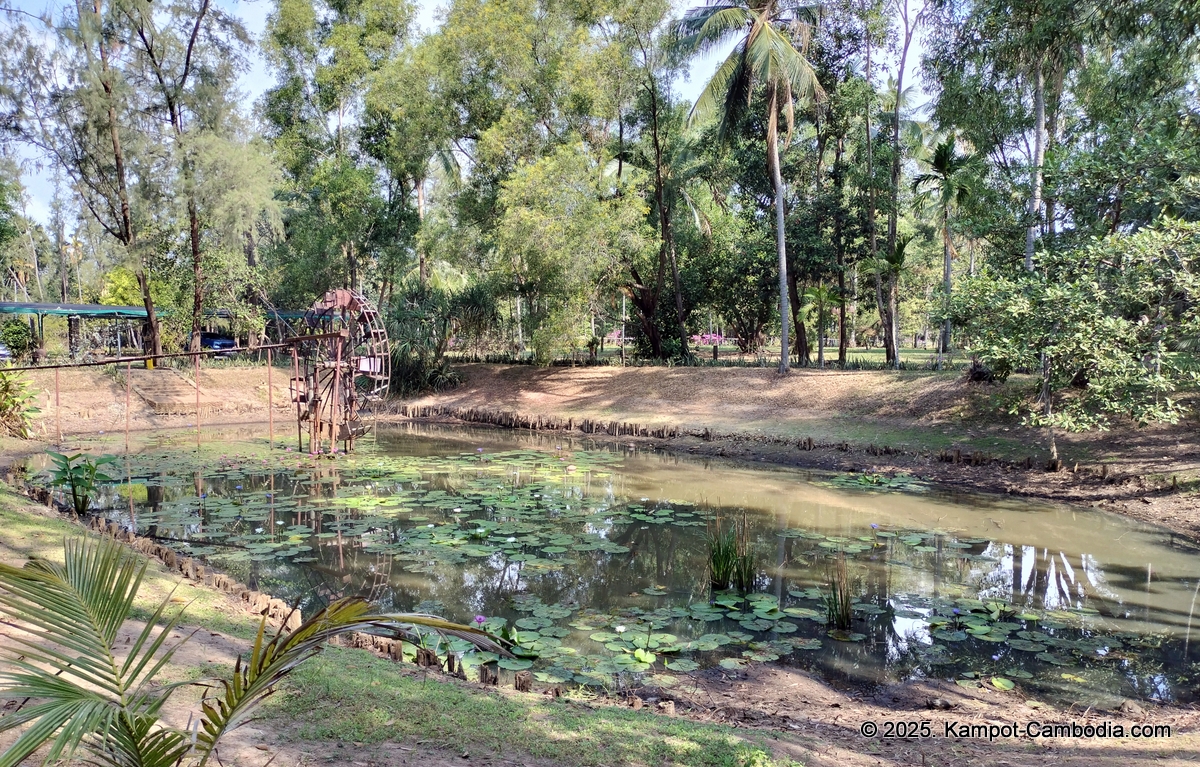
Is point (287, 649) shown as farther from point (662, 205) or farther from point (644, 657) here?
point (662, 205)

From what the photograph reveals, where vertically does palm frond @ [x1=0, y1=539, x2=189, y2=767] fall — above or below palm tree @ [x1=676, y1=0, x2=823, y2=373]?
below

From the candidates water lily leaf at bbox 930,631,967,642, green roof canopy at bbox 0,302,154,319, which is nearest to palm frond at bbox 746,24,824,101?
water lily leaf at bbox 930,631,967,642

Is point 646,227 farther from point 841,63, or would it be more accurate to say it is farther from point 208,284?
point 208,284

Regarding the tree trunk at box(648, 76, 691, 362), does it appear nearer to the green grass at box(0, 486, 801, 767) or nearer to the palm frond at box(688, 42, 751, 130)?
the palm frond at box(688, 42, 751, 130)

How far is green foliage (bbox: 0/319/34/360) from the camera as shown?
2478 cm

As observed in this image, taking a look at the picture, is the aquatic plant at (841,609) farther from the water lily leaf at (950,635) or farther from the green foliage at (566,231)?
the green foliage at (566,231)

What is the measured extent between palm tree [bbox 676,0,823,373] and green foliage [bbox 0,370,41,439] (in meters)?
17.6

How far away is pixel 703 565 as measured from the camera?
8523 millimetres

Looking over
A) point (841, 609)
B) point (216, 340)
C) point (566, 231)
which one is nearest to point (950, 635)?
point (841, 609)

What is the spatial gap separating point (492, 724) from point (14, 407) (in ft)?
53.0

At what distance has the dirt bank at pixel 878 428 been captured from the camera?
1170 centimetres

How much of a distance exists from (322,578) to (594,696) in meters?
4.07

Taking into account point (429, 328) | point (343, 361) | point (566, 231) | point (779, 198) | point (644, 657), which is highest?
point (779, 198)

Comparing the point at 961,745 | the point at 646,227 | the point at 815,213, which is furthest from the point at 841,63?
the point at 961,745
